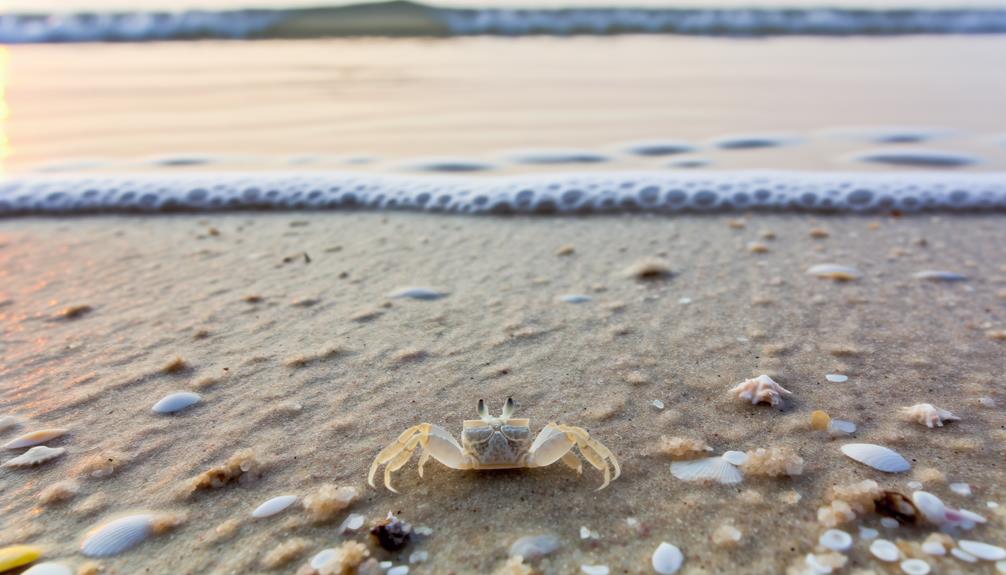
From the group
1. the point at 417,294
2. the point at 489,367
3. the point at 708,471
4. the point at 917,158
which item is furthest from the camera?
the point at 917,158

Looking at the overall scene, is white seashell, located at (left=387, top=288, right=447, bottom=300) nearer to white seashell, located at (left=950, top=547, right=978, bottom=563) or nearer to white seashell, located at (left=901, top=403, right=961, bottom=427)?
white seashell, located at (left=901, top=403, right=961, bottom=427)

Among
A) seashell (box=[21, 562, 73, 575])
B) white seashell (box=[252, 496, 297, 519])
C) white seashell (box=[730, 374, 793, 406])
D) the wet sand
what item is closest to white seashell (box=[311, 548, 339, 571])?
the wet sand

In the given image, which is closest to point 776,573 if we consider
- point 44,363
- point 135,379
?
point 135,379

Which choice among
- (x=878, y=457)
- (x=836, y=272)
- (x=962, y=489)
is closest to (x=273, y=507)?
(x=878, y=457)

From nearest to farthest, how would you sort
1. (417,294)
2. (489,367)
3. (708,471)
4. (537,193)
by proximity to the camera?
(708,471)
(489,367)
(417,294)
(537,193)

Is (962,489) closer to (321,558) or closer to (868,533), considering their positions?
(868,533)

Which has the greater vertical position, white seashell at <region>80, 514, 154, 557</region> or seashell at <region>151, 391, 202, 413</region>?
seashell at <region>151, 391, 202, 413</region>

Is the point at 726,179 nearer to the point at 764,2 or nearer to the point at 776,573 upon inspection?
the point at 776,573
